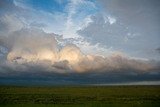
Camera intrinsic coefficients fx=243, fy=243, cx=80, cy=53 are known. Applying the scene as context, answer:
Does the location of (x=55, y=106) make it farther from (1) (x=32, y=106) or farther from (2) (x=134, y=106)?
(2) (x=134, y=106)

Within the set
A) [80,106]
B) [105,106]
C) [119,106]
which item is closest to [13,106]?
[80,106]

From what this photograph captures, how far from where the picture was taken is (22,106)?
32.6 meters

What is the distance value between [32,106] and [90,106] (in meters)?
7.82

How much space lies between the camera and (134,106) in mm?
33344

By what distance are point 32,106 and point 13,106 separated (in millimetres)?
2513

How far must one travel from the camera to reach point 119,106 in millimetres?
32906

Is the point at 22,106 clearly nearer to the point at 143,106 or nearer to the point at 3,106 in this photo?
the point at 3,106

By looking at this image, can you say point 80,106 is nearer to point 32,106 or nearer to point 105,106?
point 105,106

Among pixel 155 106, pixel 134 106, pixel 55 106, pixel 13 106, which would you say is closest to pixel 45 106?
pixel 55 106

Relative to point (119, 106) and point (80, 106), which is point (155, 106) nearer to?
point (119, 106)

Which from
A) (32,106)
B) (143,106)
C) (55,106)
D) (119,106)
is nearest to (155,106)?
(143,106)

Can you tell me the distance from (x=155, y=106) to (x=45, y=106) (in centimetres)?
1497

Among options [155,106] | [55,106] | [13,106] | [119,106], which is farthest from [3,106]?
[155,106]

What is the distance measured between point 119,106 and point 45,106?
32.8ft
